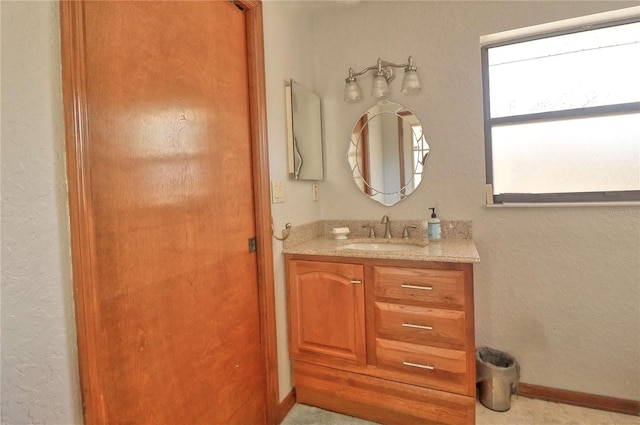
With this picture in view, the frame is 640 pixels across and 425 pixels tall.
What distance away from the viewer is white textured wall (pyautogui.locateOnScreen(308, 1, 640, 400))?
1.70 meters

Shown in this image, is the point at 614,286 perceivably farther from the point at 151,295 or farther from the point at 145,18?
the point at 145,18

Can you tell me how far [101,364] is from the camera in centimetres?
91

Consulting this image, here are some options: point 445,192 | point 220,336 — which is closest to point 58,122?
point 220,336

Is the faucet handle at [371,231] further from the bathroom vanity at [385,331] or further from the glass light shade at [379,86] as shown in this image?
the glass light shade at [379,86]

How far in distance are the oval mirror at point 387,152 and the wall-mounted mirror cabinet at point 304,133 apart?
235mm

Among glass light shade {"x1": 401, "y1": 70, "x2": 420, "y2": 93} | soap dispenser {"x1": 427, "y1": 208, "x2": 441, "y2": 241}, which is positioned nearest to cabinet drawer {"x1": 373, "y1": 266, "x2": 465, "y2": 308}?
soap dispenser {"x1": 427, "y1": 208, "x2": 441, "y2": 241}

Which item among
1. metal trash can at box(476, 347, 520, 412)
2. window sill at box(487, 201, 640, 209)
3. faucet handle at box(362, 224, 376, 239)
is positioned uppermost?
window sill at box(487, 201, 640, 209)

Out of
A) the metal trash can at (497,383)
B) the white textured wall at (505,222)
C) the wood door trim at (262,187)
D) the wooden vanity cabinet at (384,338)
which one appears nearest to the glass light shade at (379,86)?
the white textured wall at (505,222)

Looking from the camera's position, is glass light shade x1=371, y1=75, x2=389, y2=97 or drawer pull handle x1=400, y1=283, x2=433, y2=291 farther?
glass light shade x1=371, y1=75, x2=389, y2=97

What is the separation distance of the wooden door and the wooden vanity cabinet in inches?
9.3

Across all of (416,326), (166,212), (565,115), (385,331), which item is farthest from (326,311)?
(565,115)

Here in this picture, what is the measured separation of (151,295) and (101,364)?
0.23 metres

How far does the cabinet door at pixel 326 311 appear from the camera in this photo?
64.9 inches

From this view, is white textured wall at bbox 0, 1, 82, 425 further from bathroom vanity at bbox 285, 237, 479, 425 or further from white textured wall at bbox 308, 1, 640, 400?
white textured wall at bbox 308, 1, 640, 400
